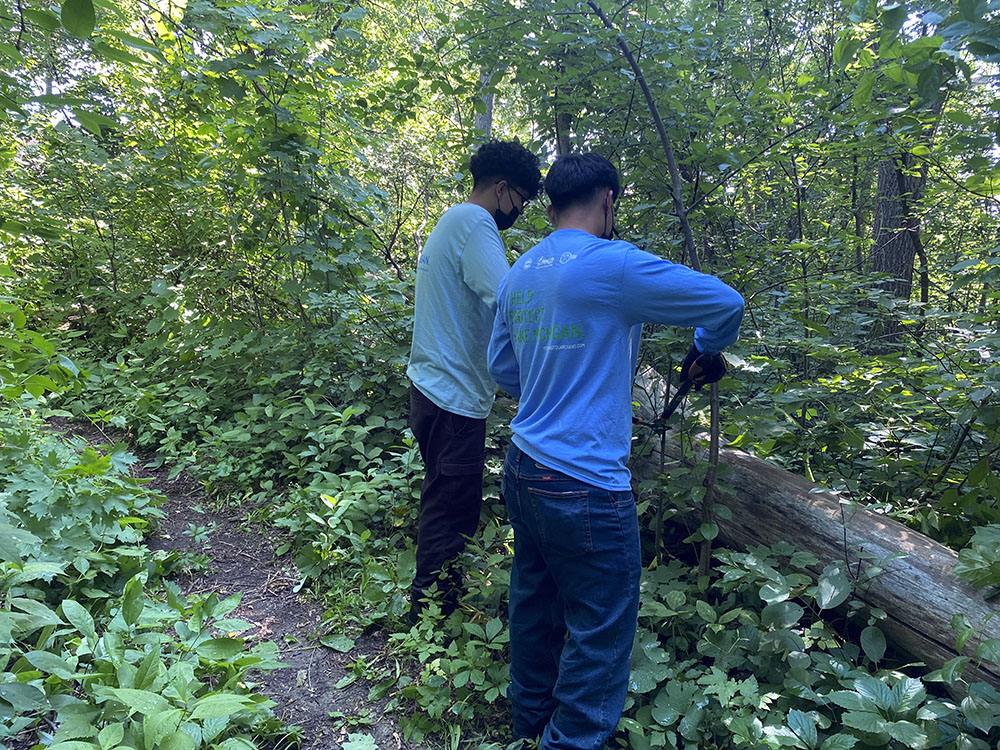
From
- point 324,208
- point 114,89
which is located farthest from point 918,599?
point 114,89

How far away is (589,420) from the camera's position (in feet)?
6.10

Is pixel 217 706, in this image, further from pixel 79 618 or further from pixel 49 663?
pixel 79 618

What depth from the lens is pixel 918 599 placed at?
7.34 feet

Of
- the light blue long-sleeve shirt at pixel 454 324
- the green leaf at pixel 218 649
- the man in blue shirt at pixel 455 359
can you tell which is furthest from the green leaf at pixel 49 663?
the light blue long-sleeve shirt at pixel 454 324

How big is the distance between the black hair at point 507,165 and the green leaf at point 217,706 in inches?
92.2

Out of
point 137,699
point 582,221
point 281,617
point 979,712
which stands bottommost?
point 281,617

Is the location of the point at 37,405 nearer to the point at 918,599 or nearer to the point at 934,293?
the point at 918,599

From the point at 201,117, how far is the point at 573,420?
469 cm

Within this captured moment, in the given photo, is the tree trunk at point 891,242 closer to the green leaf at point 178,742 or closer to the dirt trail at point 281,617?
the dirt trail at point 281,617

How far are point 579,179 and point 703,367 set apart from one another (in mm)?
860

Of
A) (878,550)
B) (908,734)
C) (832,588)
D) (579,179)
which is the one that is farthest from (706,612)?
(579,179)

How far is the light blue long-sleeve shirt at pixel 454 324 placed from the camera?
259 cm

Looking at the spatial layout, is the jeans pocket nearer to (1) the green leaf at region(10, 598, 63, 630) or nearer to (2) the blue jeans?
(2) the blue jeans

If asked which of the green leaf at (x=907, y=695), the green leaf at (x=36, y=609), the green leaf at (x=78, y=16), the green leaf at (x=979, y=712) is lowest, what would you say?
the green leaf at (x=907, y=695)
